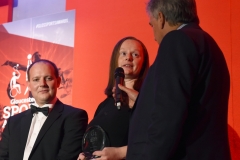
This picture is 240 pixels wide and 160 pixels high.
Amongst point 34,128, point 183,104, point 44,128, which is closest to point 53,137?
point 44,128

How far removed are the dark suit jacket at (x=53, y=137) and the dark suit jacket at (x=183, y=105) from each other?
126cm

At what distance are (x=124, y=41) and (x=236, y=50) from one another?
954mm

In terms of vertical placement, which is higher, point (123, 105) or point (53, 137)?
point (123, 105)

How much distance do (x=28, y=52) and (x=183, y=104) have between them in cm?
356

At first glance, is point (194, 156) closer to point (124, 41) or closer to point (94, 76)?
point (124, 41)

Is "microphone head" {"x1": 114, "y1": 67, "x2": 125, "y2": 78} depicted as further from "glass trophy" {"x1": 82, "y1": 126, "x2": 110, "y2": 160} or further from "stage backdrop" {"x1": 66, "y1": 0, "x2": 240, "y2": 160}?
"stage backdrop" {"x1": 66, "y1": 0, "x2": 240, "y2": 160}

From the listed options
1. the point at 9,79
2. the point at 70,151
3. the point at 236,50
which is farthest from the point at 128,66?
the point at 9,79

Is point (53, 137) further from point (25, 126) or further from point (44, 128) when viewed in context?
point (25, 126)

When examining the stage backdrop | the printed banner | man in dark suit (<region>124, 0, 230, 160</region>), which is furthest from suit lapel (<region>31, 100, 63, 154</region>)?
man in dark suit (<region>124, 0, 230, 160</region>)

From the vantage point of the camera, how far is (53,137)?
285cm

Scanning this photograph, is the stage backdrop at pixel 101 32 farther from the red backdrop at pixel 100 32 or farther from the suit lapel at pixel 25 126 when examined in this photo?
the suit lapel at pixel 25 126

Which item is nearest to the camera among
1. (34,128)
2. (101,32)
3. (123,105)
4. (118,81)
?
(118,81)

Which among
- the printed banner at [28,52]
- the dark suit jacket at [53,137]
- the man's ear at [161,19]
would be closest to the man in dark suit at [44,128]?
the dark suit jacket at [53,137]

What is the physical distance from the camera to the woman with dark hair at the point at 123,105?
7.59 feet
